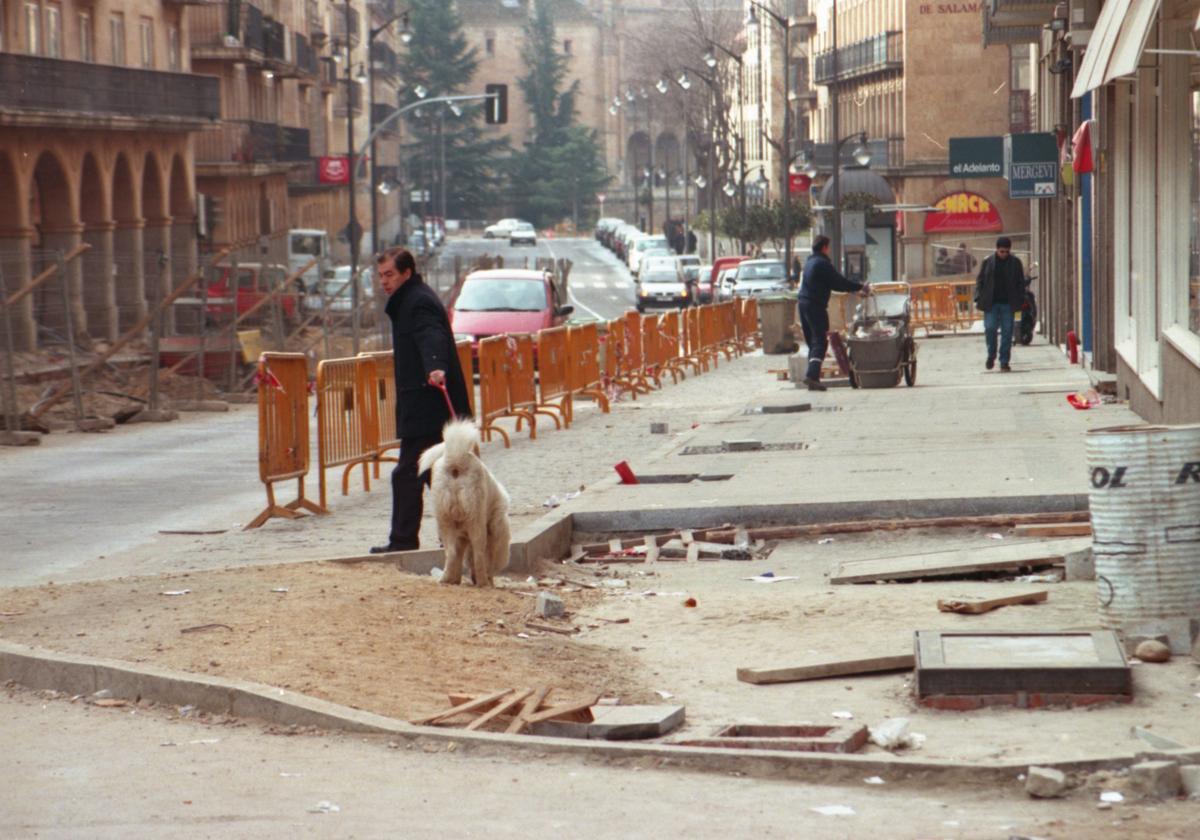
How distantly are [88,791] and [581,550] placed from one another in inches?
259

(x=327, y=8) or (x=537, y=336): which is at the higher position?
(x=327, y=8)

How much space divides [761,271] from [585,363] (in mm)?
32846

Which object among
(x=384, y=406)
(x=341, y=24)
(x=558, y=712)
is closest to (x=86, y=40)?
(x=384, y=406)

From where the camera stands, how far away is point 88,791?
626cm

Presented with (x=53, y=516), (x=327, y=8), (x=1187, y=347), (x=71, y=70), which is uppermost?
(x=327, y=8)

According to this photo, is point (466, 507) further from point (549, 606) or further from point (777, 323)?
point (777, 323)

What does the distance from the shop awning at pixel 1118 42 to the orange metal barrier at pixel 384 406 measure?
602 cm

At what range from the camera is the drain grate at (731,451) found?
17.3 meters

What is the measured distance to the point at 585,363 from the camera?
2508 cm

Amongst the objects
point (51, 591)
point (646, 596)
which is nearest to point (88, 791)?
point (51, 591)

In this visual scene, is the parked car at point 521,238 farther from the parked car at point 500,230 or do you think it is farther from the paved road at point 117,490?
the paved road at point 117,490

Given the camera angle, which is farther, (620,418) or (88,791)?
(620,418)

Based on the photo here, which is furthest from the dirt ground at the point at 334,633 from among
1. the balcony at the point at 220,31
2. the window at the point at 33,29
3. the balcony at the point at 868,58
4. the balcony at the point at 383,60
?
the balcony at the point at 383,60

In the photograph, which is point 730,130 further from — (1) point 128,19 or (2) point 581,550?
(2) point 581,550
